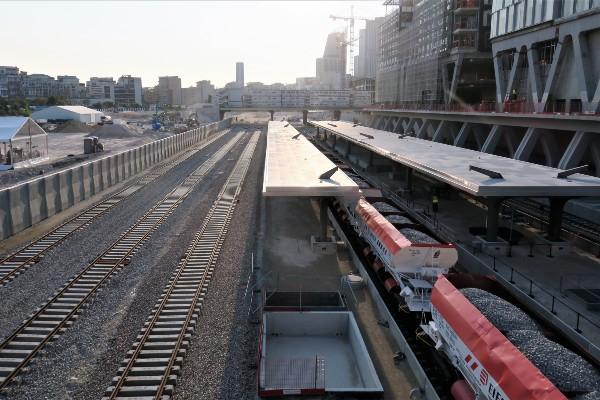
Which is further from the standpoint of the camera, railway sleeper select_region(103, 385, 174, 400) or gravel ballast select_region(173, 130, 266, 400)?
gravel ballast select_region(173, 130, 266, 400)

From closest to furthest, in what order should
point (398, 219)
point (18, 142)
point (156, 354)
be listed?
point (156, 354) → point (398, 219) → point (18, 142)

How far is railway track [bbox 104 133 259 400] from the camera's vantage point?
39.6ft

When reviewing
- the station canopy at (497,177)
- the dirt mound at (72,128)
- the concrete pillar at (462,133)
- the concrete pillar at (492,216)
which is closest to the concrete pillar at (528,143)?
the station canopy at (497,177)

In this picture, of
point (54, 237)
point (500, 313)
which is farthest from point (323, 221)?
point (500, 313)

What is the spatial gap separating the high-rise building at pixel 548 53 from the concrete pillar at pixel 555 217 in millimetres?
15743

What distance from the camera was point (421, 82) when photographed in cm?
7594

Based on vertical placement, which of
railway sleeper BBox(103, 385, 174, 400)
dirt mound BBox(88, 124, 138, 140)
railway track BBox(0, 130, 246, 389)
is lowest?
railway sleeper BBox(103, 385, 174, 400)

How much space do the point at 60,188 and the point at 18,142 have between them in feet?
94.6

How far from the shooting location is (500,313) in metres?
11.7

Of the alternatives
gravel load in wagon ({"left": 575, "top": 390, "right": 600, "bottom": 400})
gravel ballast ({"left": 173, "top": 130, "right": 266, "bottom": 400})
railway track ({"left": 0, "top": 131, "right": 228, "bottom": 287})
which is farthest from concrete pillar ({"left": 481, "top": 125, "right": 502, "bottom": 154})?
gravel load in wagon ({"left": 575, "top": 390, "right": 600, "bottom": 400})

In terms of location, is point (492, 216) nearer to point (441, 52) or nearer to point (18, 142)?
point (18, 142)

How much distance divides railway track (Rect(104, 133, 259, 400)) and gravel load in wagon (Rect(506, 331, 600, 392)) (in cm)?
771

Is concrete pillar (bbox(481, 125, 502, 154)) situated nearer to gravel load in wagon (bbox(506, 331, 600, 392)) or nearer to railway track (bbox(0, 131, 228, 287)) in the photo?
railway track (bbox(0, 131, 228, 287))

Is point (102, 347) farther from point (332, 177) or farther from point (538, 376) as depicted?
point (332, 177)
